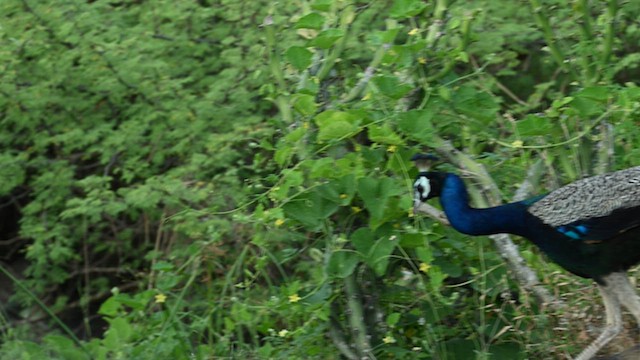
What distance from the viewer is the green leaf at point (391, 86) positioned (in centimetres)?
407

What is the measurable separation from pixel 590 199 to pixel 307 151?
3.41 ft

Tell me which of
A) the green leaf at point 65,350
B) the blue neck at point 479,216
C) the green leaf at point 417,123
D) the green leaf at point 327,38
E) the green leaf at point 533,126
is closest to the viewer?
the blue neck at point 479,216

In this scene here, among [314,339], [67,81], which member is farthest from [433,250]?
[67,81]

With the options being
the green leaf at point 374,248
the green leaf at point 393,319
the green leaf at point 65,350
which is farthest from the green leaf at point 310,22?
the green leaf at point 65,350

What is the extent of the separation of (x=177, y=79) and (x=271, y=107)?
1.90ft

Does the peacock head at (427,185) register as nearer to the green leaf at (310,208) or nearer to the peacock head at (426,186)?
the peacock head at (426,186)

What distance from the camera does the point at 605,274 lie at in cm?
383

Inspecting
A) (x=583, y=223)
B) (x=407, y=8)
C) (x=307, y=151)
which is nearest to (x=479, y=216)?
(x=583, y=223)

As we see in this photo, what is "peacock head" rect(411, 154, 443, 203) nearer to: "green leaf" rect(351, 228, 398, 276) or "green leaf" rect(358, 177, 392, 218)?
"green leaf" rect(358, 177, 392, 218)

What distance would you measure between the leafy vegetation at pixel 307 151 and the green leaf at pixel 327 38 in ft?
0.04

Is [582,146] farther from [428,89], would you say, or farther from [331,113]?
[331,113]

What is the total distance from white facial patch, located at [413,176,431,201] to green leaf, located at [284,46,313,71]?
2.24 feet

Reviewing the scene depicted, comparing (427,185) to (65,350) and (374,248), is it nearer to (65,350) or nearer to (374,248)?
(374,248)

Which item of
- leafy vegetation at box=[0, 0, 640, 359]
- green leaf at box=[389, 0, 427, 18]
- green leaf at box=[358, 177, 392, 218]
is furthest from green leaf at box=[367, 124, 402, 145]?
green leaf at box=[389, 0, 427, 18]
